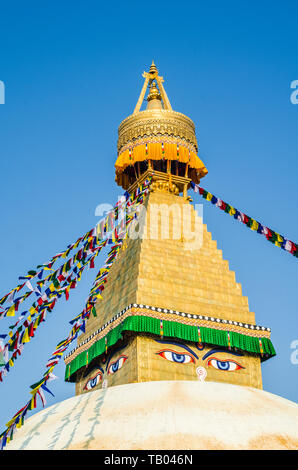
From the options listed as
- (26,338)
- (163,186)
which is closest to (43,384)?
(26,338)

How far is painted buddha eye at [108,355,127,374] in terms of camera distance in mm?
13318

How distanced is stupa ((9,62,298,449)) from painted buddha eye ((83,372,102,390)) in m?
0.04

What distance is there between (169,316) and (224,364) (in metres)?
1.70

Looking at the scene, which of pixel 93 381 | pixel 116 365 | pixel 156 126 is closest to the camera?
pixel 116 365

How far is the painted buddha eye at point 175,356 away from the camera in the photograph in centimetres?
1311

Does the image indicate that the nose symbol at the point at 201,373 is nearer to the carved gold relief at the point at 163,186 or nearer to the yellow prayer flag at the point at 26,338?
the yellow prayer flag at the point at 26,338

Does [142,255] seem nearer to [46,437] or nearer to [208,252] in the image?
[208,252]

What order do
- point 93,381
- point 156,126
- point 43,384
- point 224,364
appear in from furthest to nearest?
1. point 156,126
2. point 93,381
3. point 224,364
4. point 43,384

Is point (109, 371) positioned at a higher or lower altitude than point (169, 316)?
lower

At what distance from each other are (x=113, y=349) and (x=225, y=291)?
3.01m

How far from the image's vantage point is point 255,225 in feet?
44.7

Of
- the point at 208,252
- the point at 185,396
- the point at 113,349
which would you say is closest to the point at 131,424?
the point at 185,396

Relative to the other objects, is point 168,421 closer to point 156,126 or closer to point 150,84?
point 156,126

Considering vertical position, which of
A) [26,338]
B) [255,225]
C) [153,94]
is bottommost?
[26,338]
